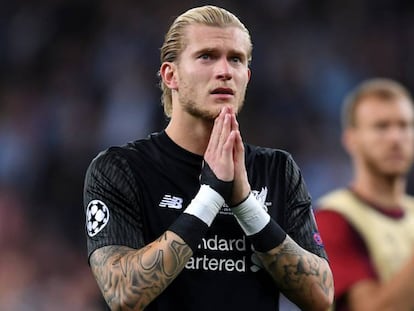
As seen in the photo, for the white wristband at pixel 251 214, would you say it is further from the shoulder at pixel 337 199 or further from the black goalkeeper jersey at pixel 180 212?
the shoulder at pixel 337 199

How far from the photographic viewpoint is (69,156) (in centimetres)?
1221

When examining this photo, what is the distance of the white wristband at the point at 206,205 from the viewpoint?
4133 mm

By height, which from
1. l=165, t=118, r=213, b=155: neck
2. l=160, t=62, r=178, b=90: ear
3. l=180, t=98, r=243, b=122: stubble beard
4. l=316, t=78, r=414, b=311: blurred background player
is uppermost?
l=160, t=62, r=178, b=90: ear

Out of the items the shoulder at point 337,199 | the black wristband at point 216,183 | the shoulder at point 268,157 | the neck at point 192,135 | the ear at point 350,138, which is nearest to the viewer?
the black wristband at point 216,183

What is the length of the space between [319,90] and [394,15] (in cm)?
196

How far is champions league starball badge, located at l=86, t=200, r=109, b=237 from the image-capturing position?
4.27 meters

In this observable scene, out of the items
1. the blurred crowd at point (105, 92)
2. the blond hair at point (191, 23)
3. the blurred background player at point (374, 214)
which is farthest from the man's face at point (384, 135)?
the blurred crowd at point (105, 92)

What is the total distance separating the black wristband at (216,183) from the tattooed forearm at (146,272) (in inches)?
9.6

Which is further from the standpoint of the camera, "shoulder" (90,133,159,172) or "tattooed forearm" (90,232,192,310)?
"shoulder" (90,133,159,172)

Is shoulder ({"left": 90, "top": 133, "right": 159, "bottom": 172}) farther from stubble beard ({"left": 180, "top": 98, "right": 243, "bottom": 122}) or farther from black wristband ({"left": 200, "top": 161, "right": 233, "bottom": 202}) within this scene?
black wristband ({"left": 200, "top": 161, "right": 233, "bottom": 202})

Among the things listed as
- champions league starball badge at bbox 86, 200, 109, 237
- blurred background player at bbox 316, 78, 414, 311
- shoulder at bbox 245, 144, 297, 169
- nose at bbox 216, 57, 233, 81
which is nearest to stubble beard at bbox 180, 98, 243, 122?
nose at bbox 216, 57, 233, 81

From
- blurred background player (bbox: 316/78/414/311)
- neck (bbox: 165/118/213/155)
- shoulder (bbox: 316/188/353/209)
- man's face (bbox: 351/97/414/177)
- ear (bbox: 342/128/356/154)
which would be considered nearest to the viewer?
neck (bbox: 165/118/213/155)

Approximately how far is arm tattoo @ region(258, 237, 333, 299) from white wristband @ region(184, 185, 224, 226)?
0.85ft

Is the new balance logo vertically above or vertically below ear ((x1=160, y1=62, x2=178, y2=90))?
below
